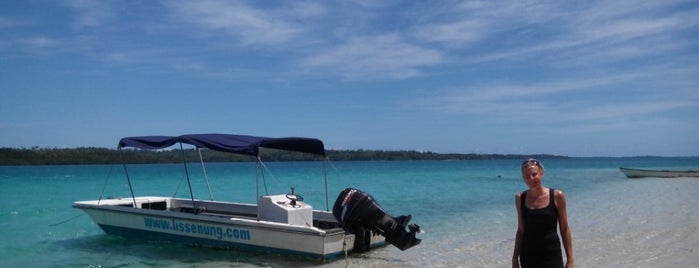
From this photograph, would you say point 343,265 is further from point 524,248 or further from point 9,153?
point 9,153

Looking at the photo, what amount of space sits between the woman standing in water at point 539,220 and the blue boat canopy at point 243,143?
630cm

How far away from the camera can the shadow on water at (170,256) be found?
9.19 m

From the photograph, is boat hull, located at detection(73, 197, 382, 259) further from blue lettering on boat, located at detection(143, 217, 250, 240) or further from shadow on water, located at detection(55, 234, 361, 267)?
shadow on water, located at detection(55, 234, 361, 267)

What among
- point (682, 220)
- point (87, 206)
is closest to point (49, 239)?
point (87, 206)

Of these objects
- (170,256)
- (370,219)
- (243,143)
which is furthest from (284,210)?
(170,256)

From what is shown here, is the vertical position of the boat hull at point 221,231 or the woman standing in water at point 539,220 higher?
the woman standing in water at point 539,220

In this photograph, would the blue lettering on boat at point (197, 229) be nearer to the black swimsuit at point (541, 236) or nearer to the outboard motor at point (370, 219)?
the outboard motor at point (370, 219)

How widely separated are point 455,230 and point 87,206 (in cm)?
790

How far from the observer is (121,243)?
38.2 ft

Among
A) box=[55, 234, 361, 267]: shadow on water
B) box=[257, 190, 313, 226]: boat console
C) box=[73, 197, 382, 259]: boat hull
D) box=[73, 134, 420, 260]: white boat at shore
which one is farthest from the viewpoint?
box=[257, 190, 313, 226]: boat console

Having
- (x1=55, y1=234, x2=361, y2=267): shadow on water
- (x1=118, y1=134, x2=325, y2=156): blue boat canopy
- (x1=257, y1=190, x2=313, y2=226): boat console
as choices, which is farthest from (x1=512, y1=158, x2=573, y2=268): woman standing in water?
(x1=118, y1=134, x2=325, y2=156): blue boat canopy

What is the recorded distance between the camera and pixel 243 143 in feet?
33.4

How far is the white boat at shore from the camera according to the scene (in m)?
8.65

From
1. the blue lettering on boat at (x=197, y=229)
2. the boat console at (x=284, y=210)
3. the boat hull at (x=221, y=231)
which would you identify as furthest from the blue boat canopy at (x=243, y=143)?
the blue lettering on boat at (x=197, y=229)
